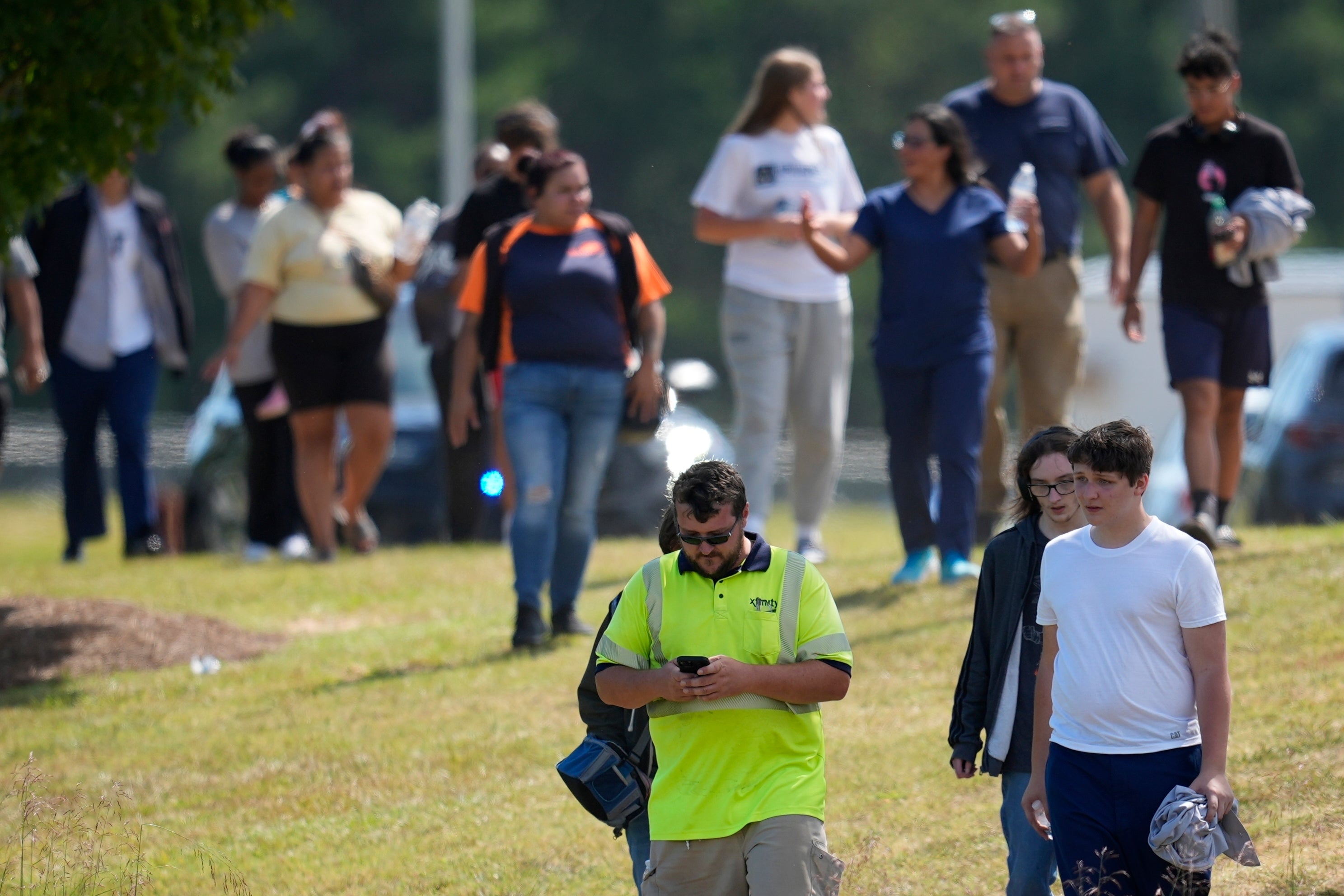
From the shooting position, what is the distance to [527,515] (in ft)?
27.6

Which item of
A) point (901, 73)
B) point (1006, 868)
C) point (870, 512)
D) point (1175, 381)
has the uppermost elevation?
point (901, 73)

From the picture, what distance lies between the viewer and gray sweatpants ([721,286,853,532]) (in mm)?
9836

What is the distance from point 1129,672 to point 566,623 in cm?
445

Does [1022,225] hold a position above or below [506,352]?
above

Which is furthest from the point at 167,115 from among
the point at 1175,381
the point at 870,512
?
the point at 870,512

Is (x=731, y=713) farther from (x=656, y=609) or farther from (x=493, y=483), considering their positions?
(x=493, y=483)

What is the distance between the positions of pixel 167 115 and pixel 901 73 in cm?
3365

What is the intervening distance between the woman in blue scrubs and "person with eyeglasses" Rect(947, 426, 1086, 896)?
3736mm

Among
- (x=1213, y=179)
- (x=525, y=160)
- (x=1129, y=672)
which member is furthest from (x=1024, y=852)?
(x=525, y=160)

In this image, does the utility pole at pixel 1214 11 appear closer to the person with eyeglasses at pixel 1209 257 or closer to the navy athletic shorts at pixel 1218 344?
the person with eyeglasses at pixel 1209 257

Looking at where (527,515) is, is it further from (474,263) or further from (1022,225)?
(1022,225)

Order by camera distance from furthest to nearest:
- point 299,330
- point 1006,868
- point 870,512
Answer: point 870,512 < point 299,330 < point 1006,868

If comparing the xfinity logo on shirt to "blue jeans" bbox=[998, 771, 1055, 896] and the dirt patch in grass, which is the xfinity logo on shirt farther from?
"blue jeans" bbox=[998, 771, 1055, 896]

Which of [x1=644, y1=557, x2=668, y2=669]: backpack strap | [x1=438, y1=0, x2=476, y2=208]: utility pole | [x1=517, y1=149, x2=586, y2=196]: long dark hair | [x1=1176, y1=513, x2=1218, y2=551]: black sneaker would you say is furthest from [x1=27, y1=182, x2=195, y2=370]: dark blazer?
[x1=438, y1=0, x2=476, y2=208]: utility pole
